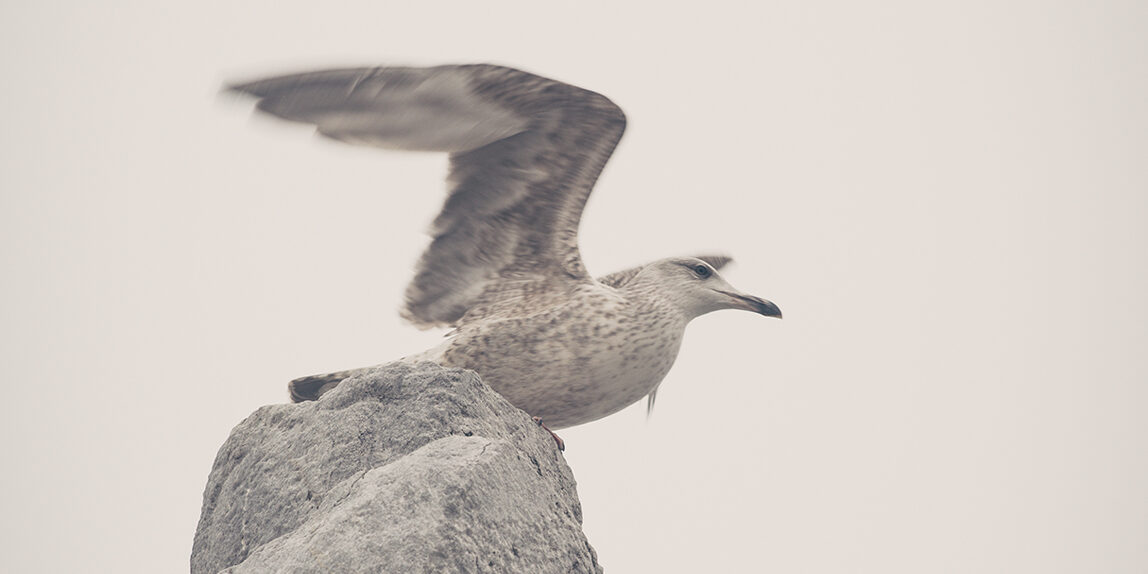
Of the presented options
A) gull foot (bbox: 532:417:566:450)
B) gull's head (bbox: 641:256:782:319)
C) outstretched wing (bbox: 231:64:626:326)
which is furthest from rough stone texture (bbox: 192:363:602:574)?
gull's head (bbox: 641:256:782:319)

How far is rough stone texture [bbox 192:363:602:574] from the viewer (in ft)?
11.4

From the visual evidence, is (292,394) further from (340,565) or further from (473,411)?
(340,565)

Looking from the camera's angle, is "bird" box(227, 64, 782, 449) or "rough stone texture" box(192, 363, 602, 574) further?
"bird" box(227, 64, 782, 449)

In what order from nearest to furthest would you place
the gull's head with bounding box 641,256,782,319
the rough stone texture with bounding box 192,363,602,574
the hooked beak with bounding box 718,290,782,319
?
the rough stone texture with bounding box 192,363,602,574, the gull's head with bounding box 641,256,782,319, the hooked beak with bounding box 718,290,782,319

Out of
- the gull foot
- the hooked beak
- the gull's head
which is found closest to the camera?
the gull foot

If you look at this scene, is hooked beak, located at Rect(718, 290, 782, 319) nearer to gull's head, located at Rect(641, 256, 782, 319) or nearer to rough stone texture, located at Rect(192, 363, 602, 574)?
gull's head, located at Rect(641, 256, 782, 319)

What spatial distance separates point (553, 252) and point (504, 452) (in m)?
2.41

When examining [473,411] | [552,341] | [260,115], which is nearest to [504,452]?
[473,411]

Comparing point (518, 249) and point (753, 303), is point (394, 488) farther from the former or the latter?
point (753, 303)

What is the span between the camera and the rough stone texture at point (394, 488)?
11.4 feet

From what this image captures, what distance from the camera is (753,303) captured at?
6578 millimetres

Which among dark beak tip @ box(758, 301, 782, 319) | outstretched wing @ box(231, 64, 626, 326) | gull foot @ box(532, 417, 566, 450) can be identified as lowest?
gull foot @ box(532, 417, 566, 450)

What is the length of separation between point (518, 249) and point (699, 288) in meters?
1.20

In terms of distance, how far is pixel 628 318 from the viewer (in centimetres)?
586
